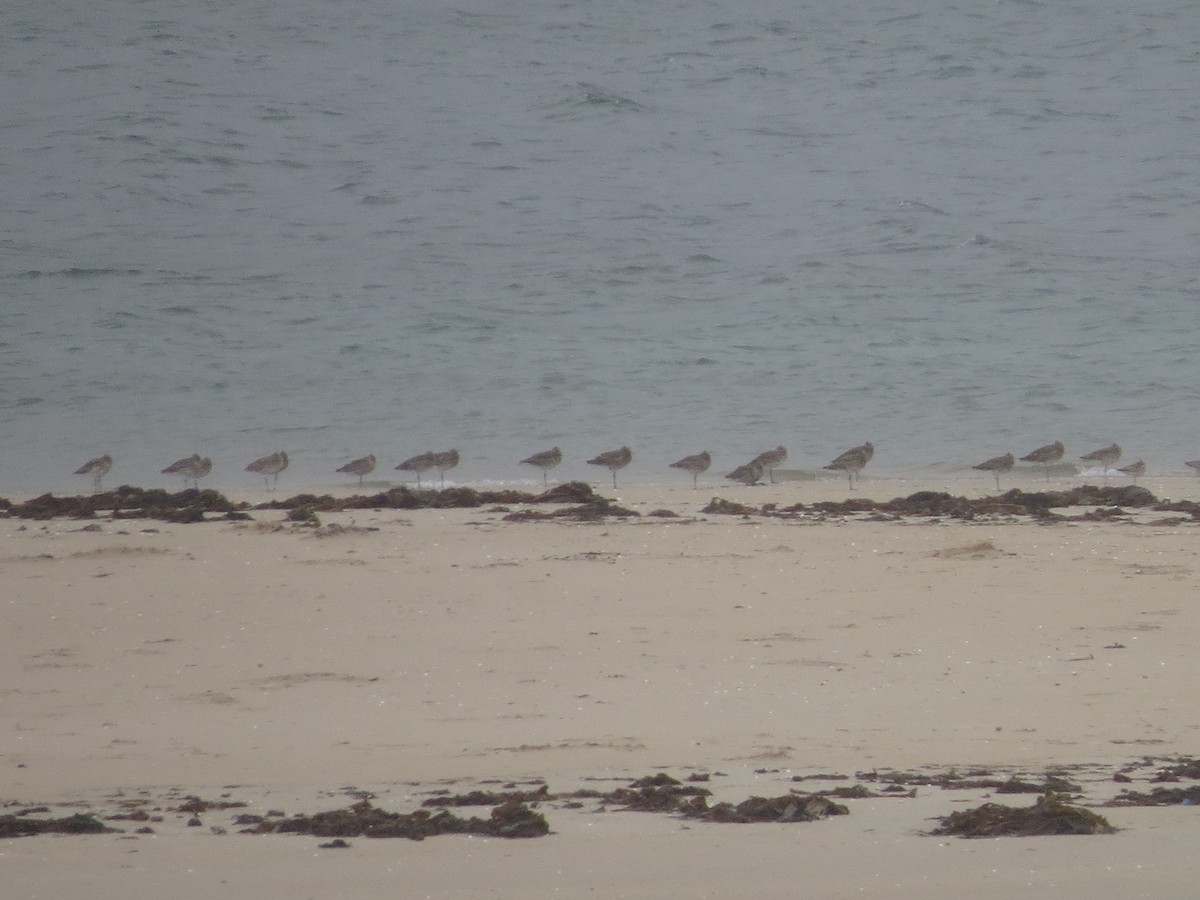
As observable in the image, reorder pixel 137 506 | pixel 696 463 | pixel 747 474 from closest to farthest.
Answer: pixel 137 506 < pixel 747 474 < pixel 696 463

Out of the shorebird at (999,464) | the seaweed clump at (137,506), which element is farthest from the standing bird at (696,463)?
the seaweed clump at (137,506)

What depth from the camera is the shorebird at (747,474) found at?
45.2ft

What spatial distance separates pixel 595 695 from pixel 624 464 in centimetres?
849

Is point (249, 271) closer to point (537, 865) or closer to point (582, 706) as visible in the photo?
point (582, 706)

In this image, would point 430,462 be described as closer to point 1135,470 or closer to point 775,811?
point 1135,470

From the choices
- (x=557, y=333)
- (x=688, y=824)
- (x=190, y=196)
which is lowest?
(x=688, y=824)

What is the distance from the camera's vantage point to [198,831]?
15.0 ft

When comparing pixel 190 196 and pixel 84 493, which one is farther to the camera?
pixel 190 196

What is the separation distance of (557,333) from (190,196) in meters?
10.3

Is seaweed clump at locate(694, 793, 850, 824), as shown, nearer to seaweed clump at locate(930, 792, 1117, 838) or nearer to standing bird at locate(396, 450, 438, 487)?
Answer: seaweed clump at locate(930, 792, 1117, 838)

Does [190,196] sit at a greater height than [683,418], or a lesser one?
greater

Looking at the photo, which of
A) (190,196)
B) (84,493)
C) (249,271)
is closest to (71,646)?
(84,493)

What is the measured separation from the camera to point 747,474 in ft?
45.2

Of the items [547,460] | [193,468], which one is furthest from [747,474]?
[193,468]
